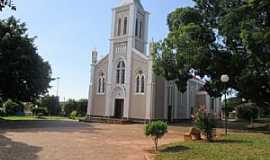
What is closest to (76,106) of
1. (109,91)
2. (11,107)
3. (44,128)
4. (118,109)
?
(11,107)

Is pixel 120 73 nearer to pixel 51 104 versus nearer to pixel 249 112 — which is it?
pixel 249 112

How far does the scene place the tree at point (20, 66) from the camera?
95.4 ft

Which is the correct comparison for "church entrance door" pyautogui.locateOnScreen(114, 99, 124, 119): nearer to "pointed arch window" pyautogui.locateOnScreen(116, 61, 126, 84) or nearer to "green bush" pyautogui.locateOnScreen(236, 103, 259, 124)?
"pointed arch window" pyautogui.locateOnScreen(116, 61, 126, 84)

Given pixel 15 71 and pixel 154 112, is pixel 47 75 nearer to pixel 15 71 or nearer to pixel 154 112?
pixel 15 71

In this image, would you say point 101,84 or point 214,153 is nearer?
point 214,153

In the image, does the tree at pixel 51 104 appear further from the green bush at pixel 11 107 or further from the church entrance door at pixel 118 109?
the church entrance door at pixel 118 109

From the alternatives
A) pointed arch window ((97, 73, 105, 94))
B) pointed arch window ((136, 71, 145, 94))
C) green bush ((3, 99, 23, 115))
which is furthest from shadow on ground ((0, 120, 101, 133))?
green bush ((3, 99, 23, 115))

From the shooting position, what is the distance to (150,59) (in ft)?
114

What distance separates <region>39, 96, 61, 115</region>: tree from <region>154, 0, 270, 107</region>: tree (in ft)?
98.1

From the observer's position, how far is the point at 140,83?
35.6 meters

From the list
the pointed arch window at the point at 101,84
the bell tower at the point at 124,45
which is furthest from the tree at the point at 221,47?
the pointed arch window at the point at 101,84

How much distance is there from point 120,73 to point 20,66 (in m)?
12.4

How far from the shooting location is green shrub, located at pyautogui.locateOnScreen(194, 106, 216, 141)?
575 inches

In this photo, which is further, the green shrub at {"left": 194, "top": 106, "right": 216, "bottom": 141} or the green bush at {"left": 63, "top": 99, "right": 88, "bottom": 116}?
the green bush at {"left": 63, "top": 99, "right": 88, "bottom": 116}
